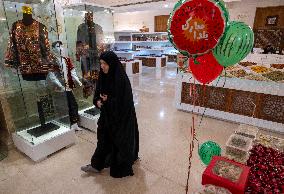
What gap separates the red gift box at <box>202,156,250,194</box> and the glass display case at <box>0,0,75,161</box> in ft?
7.93

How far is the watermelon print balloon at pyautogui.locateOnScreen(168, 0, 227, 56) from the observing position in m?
1.60

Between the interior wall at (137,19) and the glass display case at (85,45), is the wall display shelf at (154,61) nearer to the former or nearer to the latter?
the interior wall at (137,19)

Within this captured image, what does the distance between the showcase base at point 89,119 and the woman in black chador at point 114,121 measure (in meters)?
1.24

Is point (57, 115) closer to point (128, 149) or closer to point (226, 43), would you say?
point (128, 149)

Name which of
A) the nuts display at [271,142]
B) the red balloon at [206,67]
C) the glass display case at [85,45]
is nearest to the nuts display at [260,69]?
the nuts display at [271,142]

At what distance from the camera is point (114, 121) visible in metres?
2.49

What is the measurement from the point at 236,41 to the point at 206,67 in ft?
1.42

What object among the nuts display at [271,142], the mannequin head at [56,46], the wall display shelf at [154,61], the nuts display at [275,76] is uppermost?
the mannequin head at [56,46]

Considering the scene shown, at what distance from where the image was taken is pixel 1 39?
123 inches

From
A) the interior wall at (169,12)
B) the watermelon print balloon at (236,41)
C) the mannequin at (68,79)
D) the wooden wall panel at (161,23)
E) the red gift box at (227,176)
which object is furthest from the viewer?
the wooden wall panel at (161,23)

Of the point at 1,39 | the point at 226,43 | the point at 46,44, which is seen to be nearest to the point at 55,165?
the point at 46,44

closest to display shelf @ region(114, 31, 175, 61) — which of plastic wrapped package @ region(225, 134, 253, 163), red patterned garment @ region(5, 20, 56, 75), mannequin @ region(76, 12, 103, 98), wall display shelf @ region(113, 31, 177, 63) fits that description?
wall display shelf @ region(113, 31, 177, 63)

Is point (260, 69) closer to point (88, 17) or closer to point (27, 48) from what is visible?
point (88, 17)

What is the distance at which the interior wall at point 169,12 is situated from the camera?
9.75 m
